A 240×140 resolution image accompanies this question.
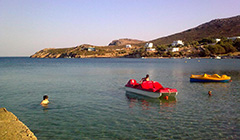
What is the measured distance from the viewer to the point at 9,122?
977 cm

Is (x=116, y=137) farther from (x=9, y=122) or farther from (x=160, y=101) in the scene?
(x=160, y=101)

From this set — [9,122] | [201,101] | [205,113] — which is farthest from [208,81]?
[9,122]

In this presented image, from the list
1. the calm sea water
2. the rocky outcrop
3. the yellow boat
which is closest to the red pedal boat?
the calm sea water

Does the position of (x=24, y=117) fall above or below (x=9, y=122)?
below

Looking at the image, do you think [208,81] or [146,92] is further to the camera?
[208,81]

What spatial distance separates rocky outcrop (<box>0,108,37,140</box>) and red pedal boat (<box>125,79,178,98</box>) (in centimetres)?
1216

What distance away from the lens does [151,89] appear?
19922mm

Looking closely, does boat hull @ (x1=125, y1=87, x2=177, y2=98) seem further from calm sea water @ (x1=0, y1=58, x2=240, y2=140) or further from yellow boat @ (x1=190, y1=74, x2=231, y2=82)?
yellow boat @ (x1=190, y1=74, x2=231, y2=82)

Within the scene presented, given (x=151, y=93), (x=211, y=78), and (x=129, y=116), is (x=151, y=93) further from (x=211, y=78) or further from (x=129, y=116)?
(x=211, y=78)

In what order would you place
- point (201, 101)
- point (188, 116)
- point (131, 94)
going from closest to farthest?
point (188, 116) < point (201, 101) < point (131, 94)

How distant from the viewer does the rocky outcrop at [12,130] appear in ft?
27.0

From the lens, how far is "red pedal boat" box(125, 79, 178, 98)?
19.4m

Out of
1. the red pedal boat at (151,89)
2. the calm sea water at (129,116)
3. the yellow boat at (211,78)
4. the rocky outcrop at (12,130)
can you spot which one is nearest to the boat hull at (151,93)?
the red pedal boat at (151,89)

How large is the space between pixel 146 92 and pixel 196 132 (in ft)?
30.1
